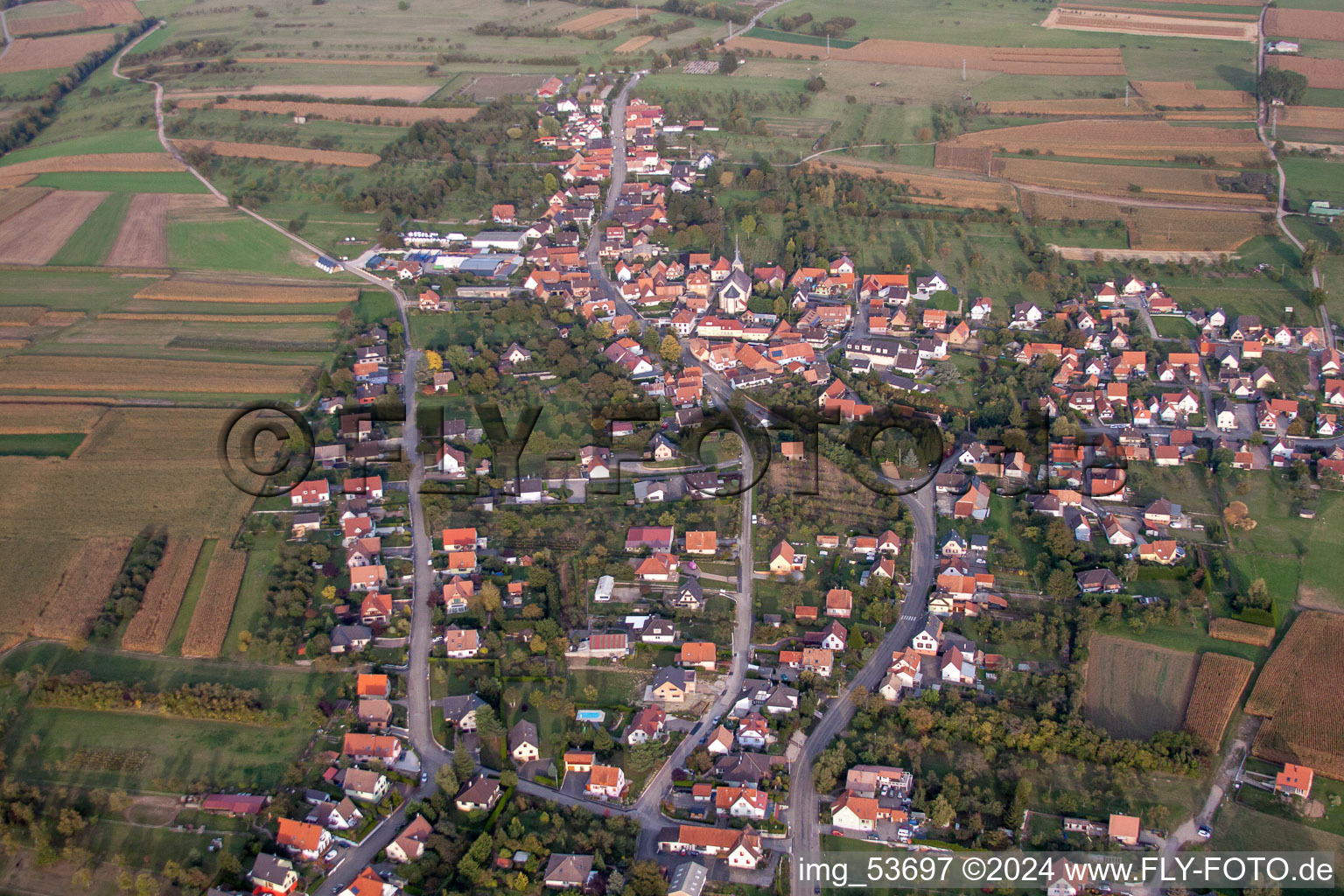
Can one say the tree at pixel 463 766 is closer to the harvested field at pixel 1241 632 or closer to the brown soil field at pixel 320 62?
the harvested field at pixel 1241 632

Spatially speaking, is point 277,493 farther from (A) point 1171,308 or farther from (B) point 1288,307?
(B) point 1288,307

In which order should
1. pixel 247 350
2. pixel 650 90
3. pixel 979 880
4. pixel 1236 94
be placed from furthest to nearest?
pixel 650 90 → pixel 1236 94 → pixel 247 350 → pixel 979 880

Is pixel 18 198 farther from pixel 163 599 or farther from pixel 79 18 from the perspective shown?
pixel 79 18

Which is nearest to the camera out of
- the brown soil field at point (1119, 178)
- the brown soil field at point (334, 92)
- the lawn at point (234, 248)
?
the lawn at point (234, 248)

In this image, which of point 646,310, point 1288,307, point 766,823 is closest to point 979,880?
point 766,823

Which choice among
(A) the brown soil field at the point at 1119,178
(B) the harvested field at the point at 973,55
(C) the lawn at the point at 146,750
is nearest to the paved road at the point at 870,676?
(C) the lawn at the point at 146,750

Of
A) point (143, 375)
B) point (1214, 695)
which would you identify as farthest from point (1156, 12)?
point (143, 375)

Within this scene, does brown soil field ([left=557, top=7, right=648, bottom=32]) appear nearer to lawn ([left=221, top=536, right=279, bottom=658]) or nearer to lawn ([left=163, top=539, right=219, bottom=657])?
lawn ([left=221, top=536, right=279, bottom=658])
